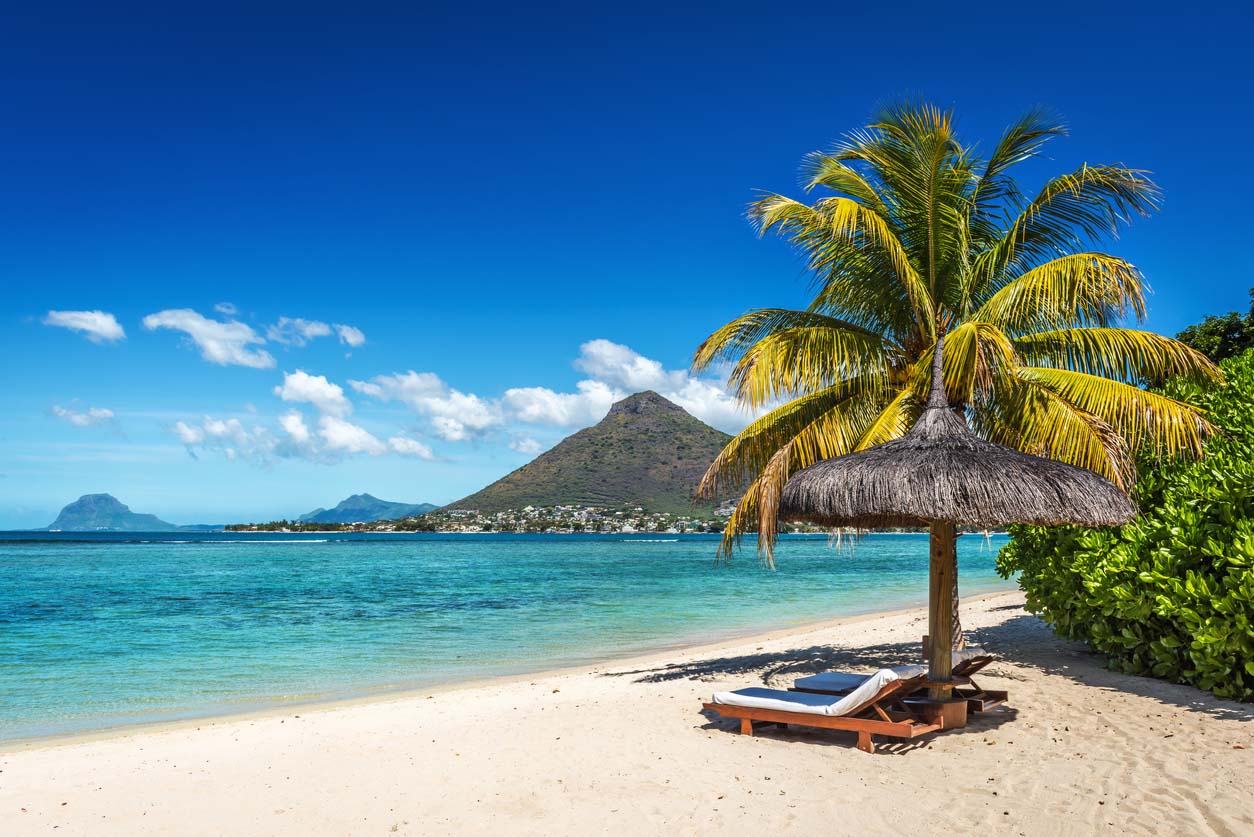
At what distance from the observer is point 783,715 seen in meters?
6.91

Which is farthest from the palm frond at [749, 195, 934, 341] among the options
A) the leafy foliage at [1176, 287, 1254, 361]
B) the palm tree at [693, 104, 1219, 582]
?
the leafy foliage at [1176, 287, 1254, 361]

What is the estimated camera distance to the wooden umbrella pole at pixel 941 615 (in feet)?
23.1

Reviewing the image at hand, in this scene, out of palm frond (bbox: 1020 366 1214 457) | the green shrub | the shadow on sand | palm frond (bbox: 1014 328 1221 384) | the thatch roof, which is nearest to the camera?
the thatch roof

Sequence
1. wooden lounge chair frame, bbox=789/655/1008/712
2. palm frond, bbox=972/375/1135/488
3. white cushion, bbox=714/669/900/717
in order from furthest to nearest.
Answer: palm frond, bbox=972/375/1135/488, wooden lounge chair frame, bbox=789/655/1008/712, white cushion, bbox=714/669/900/717

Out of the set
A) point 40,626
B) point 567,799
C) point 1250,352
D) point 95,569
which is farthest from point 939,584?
point 95,569

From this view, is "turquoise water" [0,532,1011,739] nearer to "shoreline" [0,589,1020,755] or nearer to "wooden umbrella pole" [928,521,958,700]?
"shoreline" [0,589,1020,755]

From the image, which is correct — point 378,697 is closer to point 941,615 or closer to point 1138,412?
point 941,615

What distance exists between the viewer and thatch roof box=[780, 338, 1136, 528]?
639 centimetres

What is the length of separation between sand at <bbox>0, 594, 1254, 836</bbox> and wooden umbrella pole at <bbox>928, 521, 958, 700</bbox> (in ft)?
1.53

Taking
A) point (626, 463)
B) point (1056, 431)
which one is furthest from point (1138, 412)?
point (626, 463)

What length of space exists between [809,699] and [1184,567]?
3.55 metres

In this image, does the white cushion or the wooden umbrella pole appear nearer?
the white cushion

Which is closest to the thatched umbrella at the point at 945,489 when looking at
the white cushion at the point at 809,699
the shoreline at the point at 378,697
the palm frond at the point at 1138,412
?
the white cushion at the point at 809,699

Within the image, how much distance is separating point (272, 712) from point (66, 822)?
494 centimetres
